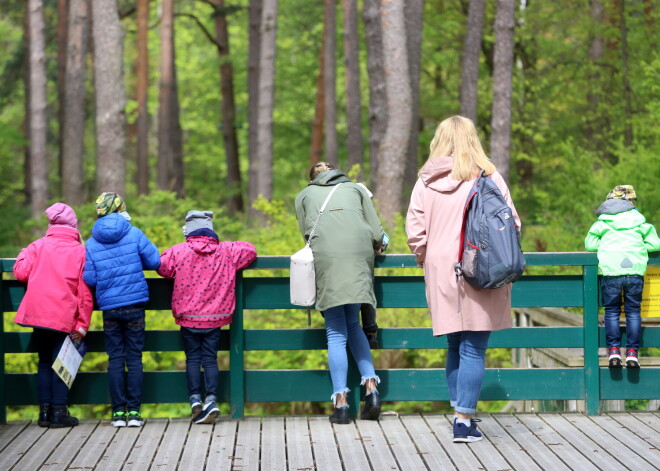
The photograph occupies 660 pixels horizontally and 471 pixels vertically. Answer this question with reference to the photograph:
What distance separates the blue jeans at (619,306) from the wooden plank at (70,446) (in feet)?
12.2

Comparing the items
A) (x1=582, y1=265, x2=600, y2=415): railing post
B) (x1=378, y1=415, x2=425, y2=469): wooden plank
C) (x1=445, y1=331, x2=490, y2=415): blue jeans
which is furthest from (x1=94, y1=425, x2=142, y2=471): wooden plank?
(x1=582, y1=265, x2=600, y2=415): railing post

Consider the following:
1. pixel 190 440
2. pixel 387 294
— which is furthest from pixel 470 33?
pixel 190 440

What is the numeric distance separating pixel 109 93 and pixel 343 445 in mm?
11143

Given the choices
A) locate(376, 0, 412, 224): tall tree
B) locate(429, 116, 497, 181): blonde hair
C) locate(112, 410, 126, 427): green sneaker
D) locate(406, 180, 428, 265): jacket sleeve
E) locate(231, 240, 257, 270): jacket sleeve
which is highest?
locate(376, 0, 412, 224): tall tree

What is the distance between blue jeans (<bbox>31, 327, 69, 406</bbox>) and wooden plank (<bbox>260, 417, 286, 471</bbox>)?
1.42m

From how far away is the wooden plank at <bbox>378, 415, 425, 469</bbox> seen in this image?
19.8 ft

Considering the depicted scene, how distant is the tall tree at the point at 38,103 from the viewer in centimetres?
2394

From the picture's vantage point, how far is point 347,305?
23.1ft

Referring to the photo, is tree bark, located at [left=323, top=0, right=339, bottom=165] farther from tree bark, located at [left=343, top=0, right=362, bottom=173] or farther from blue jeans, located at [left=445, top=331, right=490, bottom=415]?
blue jeans, located at [left=445, top=331, right=490, bottom=415]

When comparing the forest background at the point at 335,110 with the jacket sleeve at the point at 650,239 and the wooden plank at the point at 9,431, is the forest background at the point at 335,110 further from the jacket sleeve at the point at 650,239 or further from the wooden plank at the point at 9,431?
the jacket sleeve at the point at 650,239

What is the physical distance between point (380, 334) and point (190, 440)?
1.60 metres

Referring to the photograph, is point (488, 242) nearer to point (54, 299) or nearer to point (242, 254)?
point (242, 254)

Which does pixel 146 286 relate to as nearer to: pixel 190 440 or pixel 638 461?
pixel 190 440

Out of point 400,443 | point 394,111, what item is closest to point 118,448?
point 400,443
